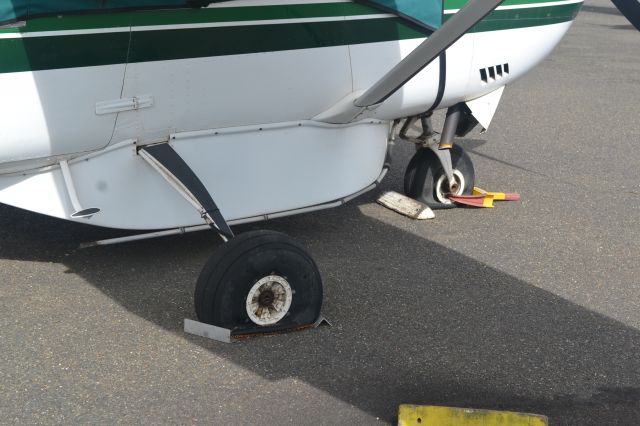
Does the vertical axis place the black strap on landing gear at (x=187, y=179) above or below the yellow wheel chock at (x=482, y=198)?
above

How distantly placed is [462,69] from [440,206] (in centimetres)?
105

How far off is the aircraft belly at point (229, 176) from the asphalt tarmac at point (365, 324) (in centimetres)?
42

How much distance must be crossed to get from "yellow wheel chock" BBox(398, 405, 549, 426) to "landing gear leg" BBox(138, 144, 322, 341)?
0.90m

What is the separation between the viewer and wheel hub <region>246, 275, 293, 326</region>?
4059 mm

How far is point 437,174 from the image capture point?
6047mm

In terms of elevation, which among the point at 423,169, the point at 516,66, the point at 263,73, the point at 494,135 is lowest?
the point at 494,135

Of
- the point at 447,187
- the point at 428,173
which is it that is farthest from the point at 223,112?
the point at 447,187

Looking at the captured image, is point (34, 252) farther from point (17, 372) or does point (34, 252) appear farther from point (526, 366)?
point (526, 366)

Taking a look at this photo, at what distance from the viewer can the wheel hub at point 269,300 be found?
4059 mm

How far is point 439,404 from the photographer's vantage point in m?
3.64

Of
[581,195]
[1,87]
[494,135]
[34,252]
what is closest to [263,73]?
[1,87]

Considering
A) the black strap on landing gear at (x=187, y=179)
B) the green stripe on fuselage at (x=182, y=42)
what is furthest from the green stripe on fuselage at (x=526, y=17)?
the black strap on landing gear at (x=187, y=179)

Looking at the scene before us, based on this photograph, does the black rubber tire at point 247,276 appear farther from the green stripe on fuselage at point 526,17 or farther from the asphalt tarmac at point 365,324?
the green stripe on fuselage at point 526,17

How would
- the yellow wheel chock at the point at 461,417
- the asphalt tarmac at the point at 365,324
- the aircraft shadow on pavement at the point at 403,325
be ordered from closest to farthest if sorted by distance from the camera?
the yellow wheel chock at the point at 461,417
the asphalt tarmac at the point at 365,324
the aircraft shadow on pavement at the point at 403,325
